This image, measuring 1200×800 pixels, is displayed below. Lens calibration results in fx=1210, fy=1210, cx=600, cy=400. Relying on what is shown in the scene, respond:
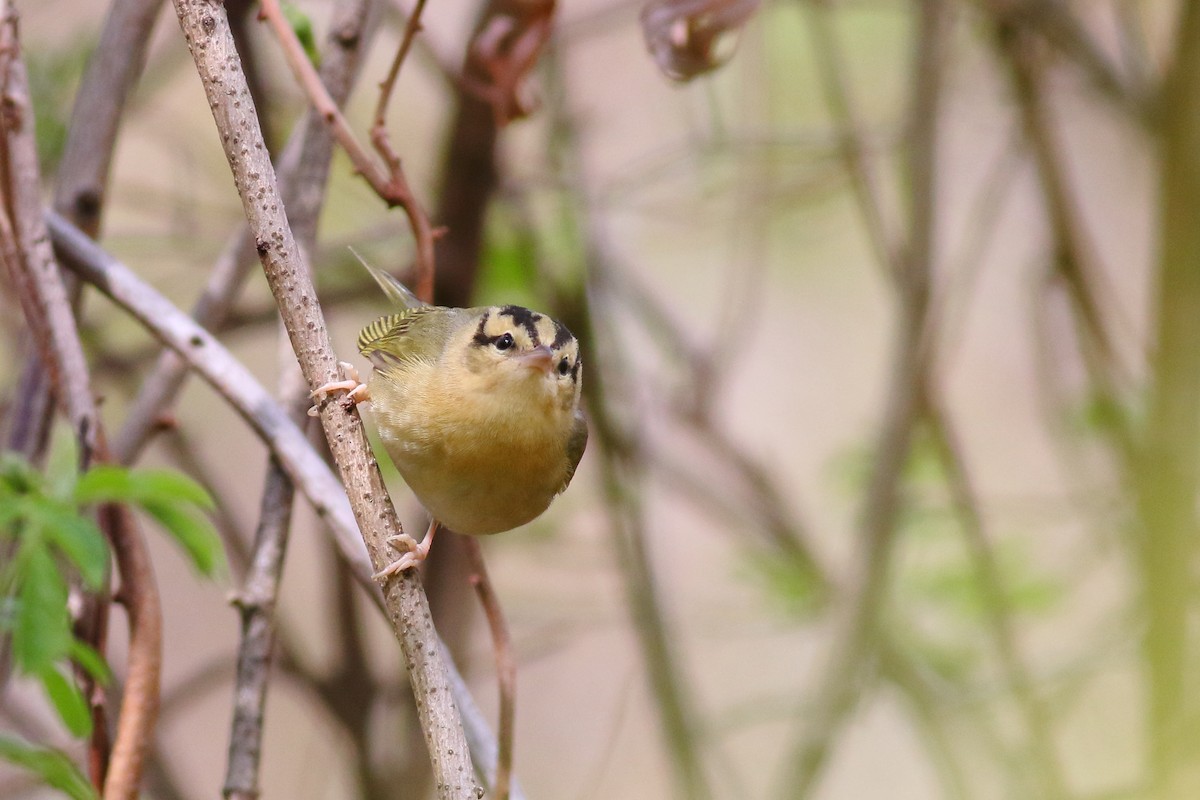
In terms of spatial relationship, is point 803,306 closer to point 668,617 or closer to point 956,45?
point 956,45

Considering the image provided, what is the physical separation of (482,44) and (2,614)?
1.64 meters

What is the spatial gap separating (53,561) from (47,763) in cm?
30

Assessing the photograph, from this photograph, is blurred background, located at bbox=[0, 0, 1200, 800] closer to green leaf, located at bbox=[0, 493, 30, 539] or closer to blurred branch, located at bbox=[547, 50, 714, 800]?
blurred branch, located at bbox=[547, 50, 714, 800]

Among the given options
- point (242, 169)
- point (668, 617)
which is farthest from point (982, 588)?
point (242, 169)

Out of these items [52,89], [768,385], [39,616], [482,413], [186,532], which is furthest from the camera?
[768,385]

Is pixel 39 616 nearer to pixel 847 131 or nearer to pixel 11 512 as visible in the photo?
pixel 11 512

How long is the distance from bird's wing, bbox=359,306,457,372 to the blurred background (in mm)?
485

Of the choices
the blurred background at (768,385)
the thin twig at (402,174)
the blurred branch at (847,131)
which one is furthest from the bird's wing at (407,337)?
the blurred branch at (847,131)

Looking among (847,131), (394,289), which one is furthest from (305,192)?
(847,131)

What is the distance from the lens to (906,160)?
3770mm

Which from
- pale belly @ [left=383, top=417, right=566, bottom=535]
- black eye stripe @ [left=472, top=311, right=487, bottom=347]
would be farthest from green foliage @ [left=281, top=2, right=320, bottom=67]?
pale belly @ [left=383, top=417, right=566, bottom=535]

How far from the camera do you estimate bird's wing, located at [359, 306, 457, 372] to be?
107 inches

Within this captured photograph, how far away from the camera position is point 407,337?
2.80 meters

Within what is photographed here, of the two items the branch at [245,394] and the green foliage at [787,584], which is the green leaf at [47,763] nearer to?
the branch at [245,394]
